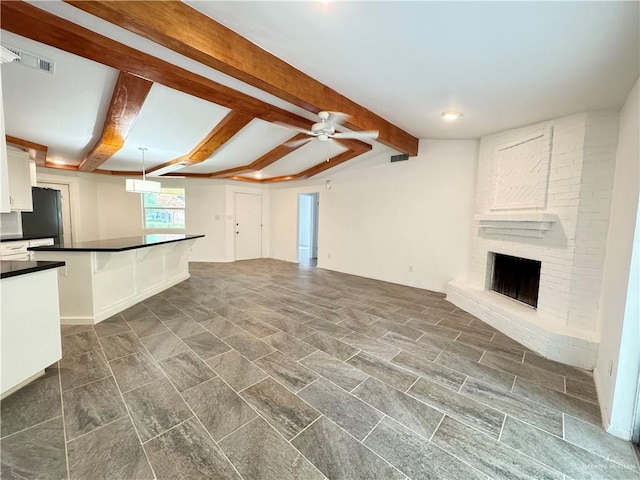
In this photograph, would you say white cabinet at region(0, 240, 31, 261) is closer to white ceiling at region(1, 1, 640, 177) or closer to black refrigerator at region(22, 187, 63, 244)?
black refrigerator at region(22, 187, 63, 244)

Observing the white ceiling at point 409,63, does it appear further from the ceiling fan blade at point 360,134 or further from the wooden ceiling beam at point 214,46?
the ceiling fan blade at point 360,134

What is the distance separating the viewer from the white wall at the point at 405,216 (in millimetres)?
4410

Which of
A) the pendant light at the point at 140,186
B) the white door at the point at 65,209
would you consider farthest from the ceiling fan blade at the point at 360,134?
the white door at the point at 65,209

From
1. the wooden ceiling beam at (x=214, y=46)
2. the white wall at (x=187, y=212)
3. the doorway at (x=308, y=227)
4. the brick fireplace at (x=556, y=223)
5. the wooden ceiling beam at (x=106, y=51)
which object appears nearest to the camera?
the wooden ceiling beam at (x=214, y=46)

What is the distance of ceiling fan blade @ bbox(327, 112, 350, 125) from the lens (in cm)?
288

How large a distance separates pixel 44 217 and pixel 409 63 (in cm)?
693

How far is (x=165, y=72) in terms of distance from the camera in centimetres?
225

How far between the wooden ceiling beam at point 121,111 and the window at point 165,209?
9.28 ft

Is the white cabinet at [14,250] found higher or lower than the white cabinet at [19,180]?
lower

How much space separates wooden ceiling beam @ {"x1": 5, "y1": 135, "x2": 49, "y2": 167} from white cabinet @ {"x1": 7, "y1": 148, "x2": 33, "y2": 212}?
0.45 feet

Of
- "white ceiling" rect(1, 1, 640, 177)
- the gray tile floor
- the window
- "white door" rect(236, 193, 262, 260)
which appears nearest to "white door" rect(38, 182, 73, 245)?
the window

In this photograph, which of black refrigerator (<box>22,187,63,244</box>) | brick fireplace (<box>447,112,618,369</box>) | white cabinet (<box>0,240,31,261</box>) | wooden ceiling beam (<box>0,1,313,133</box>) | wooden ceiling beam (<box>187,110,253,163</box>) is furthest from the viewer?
black refrigerator (<box>22,187,63,244</box>)

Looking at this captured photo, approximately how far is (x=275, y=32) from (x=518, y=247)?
11.8 ft

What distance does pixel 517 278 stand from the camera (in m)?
3.49
